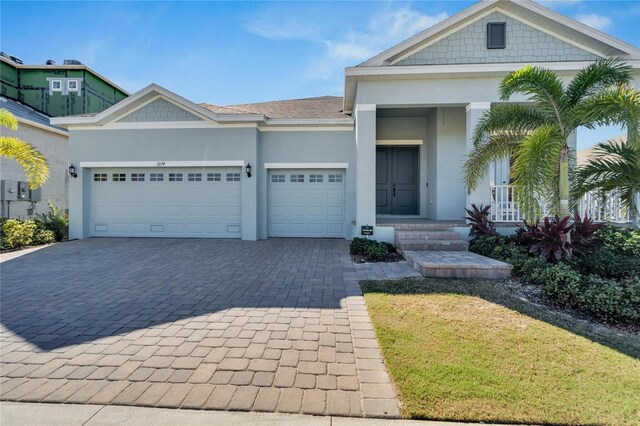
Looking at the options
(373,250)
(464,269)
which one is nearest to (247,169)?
(373,250)

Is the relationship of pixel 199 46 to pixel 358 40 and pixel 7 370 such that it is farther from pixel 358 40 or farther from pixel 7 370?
pixel 7 370

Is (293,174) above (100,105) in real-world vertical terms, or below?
below

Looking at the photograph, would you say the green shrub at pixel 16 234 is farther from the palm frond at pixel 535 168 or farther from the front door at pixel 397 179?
the palm frond at pixel 535 168

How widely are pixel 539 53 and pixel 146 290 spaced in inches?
437

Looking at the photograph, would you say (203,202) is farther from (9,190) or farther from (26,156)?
(9,190)

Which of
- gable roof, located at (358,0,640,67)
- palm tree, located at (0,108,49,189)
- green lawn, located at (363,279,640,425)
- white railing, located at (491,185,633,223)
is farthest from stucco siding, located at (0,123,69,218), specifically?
white railing, located at (491,185,633,223)

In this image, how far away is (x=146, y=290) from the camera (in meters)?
4.81

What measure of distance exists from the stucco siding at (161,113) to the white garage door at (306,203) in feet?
11.5

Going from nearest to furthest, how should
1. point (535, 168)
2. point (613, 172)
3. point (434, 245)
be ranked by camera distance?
1. point (535, 168)
2. point (613, 172)
3. point (434, 245)

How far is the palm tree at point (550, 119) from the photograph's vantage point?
4879mm

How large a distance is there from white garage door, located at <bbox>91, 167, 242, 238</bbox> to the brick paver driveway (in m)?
4.22

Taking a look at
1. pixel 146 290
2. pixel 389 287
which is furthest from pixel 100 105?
pixel 389 287

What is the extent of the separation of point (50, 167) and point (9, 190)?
2296 mm

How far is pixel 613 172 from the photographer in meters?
5.97
